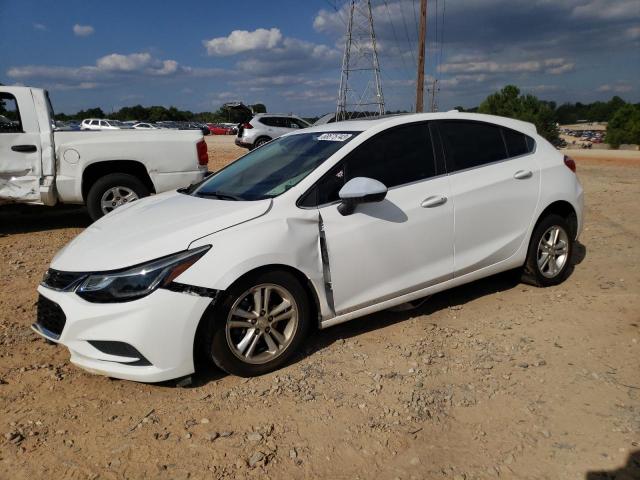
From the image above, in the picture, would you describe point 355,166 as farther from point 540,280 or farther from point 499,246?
point 540,280

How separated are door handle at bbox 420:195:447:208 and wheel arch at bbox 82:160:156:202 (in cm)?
480

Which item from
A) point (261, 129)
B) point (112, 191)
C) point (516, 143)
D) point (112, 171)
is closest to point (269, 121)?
point (261, 129)

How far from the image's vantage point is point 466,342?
3.84 m

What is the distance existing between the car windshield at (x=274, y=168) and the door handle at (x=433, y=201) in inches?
27.9

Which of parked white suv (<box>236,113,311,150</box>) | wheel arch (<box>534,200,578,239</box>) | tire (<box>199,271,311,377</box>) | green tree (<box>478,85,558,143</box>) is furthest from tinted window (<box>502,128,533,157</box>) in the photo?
green tree (<box>478,85,558,143</box>)

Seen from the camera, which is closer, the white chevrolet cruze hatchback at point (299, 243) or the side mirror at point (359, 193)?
the white chevrolet cruze hatchback at point (299, 243)

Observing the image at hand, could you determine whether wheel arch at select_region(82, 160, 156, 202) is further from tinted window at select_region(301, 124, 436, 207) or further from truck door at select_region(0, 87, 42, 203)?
tinted window at select_region(301, 124, 436, 207)

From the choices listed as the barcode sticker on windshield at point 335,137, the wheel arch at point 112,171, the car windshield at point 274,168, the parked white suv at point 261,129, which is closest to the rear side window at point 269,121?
the parked white suv at point 261,129

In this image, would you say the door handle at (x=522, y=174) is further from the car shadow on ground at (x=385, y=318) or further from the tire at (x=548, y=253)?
the car shadow on ground at (x=385, y=318)

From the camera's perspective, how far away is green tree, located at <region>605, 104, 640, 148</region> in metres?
58.7

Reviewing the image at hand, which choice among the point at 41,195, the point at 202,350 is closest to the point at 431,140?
the point at 202,350

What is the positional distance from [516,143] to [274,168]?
2.20 m

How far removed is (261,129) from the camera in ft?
72.2

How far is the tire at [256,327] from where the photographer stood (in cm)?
312
